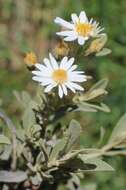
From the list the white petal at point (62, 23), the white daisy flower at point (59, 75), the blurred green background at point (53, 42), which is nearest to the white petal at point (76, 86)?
the white daisy flower at point (59, 75)

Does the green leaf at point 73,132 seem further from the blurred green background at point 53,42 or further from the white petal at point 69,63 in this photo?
the blurred green background at point 53,42

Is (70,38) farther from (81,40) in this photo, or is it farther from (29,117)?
(29,117)

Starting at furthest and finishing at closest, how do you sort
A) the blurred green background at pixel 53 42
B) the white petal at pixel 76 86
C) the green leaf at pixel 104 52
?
1. the blurred green background at pixel 53 42
2. the green leaf at pixel 104 52
3. the white petal at pixel 76 86

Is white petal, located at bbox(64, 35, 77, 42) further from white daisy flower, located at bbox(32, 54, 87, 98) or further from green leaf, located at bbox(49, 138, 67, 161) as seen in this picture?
green leaf, located at bbox(49, 138, 67, 161)

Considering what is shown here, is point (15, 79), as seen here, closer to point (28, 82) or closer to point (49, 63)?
point (28, 82)

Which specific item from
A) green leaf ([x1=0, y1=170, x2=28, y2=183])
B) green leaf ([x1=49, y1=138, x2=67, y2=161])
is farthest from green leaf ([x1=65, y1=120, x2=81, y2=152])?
green leaf ([x1=0, y1=170, x2=28, y2=183])
